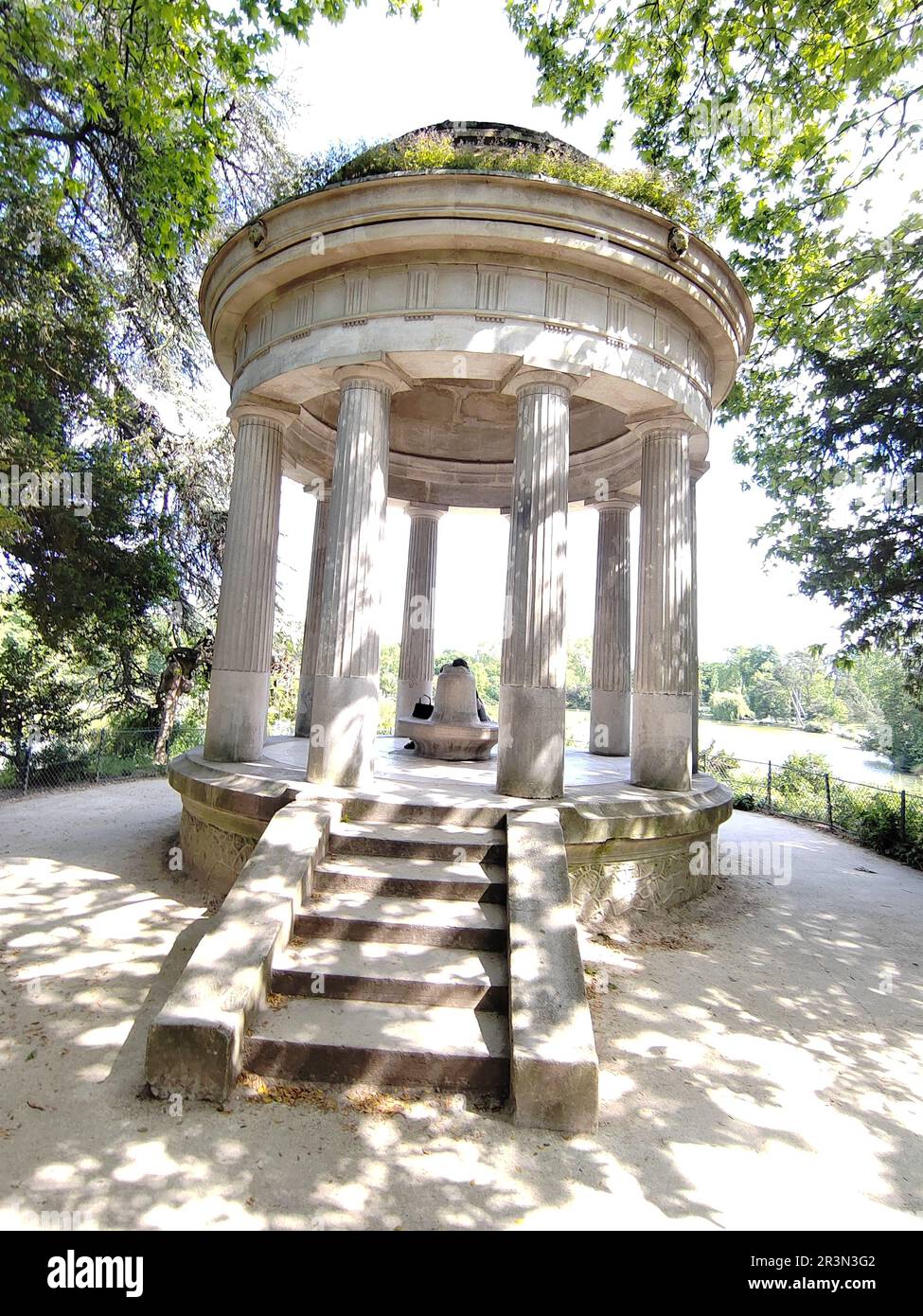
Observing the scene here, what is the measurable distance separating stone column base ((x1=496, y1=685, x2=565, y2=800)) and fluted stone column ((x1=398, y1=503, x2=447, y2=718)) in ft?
25.8

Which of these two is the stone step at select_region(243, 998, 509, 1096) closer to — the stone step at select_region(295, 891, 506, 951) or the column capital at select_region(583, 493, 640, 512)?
the stone step at select_region(295, 891, 506, 951)

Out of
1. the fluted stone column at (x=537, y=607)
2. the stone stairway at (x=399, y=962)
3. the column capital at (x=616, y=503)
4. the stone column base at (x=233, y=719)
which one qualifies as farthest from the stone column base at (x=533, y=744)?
the column capital at (x=616, y=503)

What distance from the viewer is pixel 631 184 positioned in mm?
9250

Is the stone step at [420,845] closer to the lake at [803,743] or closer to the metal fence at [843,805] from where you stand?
the metal fence at [843,805]

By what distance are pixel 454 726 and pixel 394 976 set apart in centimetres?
720

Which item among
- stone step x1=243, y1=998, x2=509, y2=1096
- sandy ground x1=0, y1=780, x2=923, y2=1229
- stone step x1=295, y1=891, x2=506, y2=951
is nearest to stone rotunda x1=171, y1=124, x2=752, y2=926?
Result: sandy ground x1=0, y1=780, x2=923, y2=1229

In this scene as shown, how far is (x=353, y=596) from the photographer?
29.4ft

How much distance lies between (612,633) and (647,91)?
9.42m

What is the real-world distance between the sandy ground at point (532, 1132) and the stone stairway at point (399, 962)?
26cm

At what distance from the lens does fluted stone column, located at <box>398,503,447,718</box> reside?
16484 millimetres

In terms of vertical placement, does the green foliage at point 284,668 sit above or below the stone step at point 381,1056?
above

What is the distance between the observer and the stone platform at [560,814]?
26.3 ft
